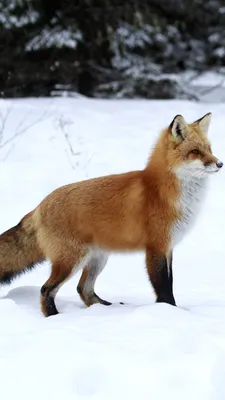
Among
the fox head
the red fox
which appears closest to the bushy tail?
the red fox

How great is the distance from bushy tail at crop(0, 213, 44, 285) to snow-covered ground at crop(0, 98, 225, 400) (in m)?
0.26

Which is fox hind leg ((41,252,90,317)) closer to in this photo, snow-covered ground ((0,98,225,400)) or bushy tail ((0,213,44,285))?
snow-covered ground ((0,98,225,400))

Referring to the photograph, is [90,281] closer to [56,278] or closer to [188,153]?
[56,278]

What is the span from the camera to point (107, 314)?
4.50 m

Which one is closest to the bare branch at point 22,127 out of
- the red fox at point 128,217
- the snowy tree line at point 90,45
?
the snowy tree line at point 90,45

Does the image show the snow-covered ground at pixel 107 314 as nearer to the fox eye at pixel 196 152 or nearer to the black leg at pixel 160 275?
the black leg at pixel 160 275

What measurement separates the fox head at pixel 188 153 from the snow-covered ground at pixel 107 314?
98 centimetres

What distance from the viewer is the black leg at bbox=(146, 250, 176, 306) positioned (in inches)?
186

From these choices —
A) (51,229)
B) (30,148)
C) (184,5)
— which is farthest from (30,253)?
(184,5)

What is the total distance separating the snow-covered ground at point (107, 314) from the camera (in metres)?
3.24

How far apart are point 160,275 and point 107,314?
52 cm

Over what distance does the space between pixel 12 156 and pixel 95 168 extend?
4.15 ft

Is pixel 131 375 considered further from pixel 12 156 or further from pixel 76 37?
pixel 76 37

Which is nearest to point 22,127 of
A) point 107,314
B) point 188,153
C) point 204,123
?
point 204,123
